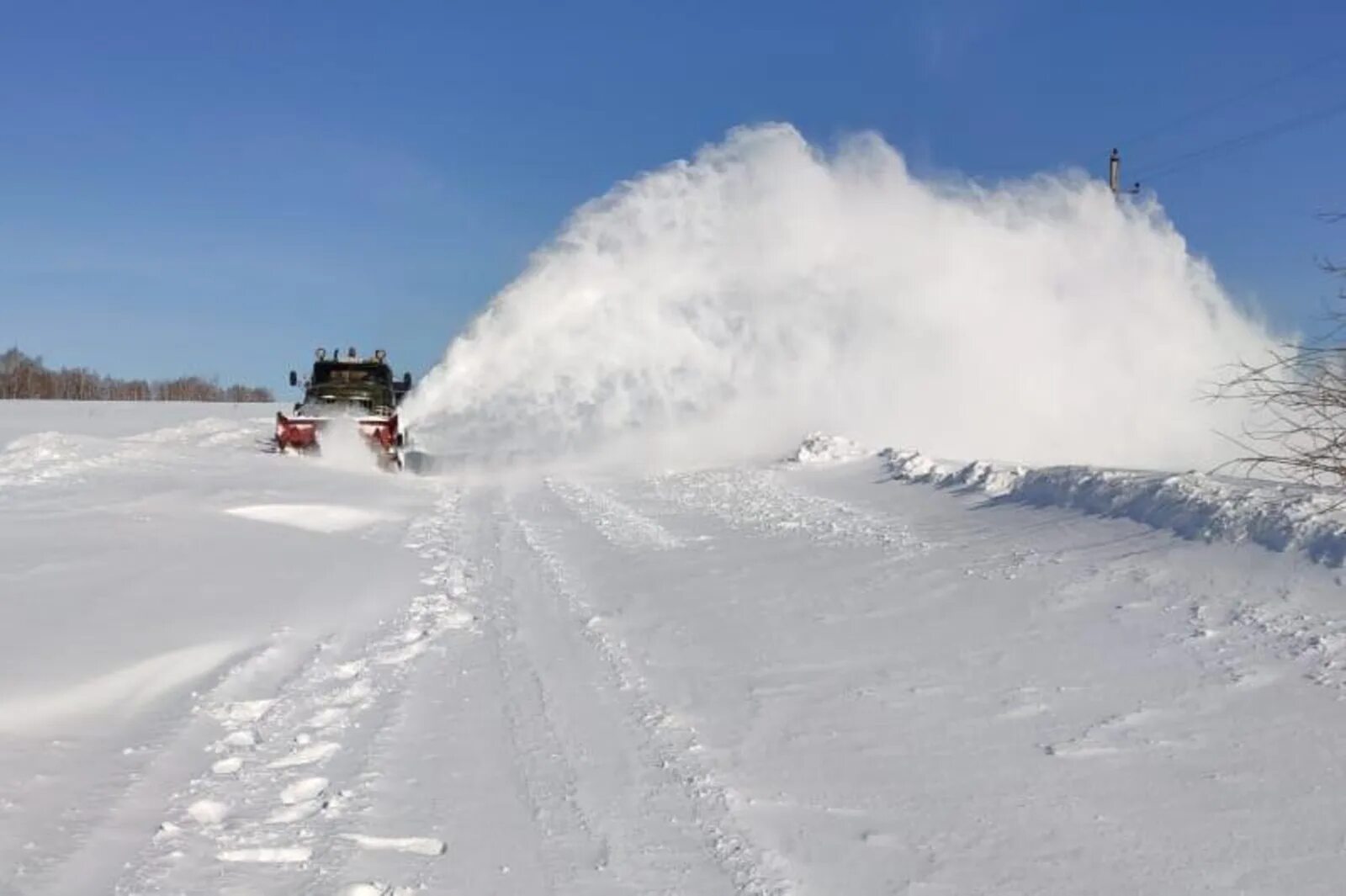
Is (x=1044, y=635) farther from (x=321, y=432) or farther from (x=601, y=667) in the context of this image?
(x=321, y=432)

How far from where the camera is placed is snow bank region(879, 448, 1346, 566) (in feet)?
26.0

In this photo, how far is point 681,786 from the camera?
16.7 feet

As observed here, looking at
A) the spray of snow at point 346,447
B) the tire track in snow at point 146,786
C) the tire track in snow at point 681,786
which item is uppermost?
the spray of snow at point 346,447

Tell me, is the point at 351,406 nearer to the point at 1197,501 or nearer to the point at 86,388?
the point at 1197,501

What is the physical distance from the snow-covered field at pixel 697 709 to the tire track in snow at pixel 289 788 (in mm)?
21

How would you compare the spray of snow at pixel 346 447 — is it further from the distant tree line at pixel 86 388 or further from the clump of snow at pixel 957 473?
the distant tree line at pixel 86 388

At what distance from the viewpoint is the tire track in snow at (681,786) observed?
4.21 metres

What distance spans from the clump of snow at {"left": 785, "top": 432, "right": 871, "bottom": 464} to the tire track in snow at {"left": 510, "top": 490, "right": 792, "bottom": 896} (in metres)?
13.1

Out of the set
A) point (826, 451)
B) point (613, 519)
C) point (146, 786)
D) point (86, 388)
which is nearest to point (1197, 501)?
point (613, 519)

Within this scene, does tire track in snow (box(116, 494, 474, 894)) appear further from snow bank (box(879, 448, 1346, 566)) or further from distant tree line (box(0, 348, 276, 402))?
distant tree line (box(0, 348, 276, 402))

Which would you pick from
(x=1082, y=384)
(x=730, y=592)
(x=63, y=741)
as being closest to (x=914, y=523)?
(x=730, y=592)

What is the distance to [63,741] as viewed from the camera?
224 inches

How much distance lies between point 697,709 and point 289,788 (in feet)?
7.10

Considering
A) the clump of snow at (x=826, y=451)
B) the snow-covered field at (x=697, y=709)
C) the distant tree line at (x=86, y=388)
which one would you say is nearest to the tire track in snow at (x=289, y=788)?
the snow-covered field at (x=697, y=709)
